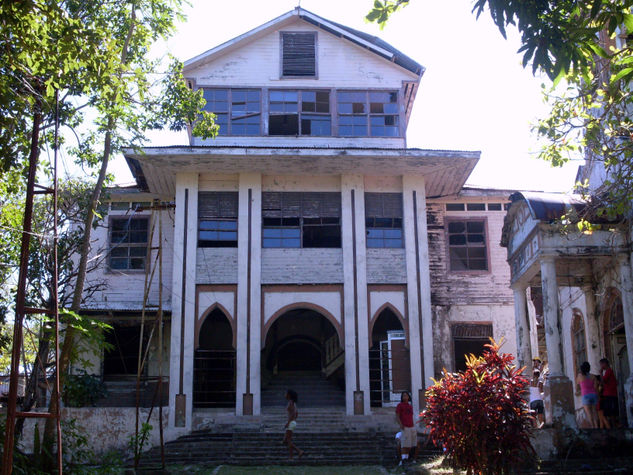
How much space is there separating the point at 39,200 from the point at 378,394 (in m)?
10.9

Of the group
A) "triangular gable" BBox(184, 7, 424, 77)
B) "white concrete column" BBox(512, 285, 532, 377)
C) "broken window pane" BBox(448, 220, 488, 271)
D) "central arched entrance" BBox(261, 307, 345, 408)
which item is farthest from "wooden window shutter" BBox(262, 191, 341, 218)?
"white concrete column" BBox(512, 285, 532, 377)

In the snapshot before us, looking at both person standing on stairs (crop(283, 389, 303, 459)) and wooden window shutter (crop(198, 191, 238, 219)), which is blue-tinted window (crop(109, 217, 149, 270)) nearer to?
wooden window shutter (crop(198, 191, 238, 219))

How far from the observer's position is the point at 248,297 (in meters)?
20.0

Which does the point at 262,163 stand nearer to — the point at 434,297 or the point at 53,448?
the point at 434,297

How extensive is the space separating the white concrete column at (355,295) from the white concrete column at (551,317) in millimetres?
5978

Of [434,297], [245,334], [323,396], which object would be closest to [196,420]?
[245,334]

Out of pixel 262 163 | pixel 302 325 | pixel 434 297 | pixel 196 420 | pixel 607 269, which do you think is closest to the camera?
pixel 607 269

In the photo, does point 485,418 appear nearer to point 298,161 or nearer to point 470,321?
point 298,161

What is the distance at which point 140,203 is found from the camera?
74.4ft

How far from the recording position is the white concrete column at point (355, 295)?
64.3 ft

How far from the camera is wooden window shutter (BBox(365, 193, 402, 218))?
21.1 meters

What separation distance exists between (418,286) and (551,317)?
5701 mm

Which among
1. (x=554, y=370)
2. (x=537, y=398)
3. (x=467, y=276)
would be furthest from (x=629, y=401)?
(x=467, y=276)

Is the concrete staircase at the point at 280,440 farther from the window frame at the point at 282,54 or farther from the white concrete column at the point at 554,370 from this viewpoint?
the window frame at the point at 282,54
